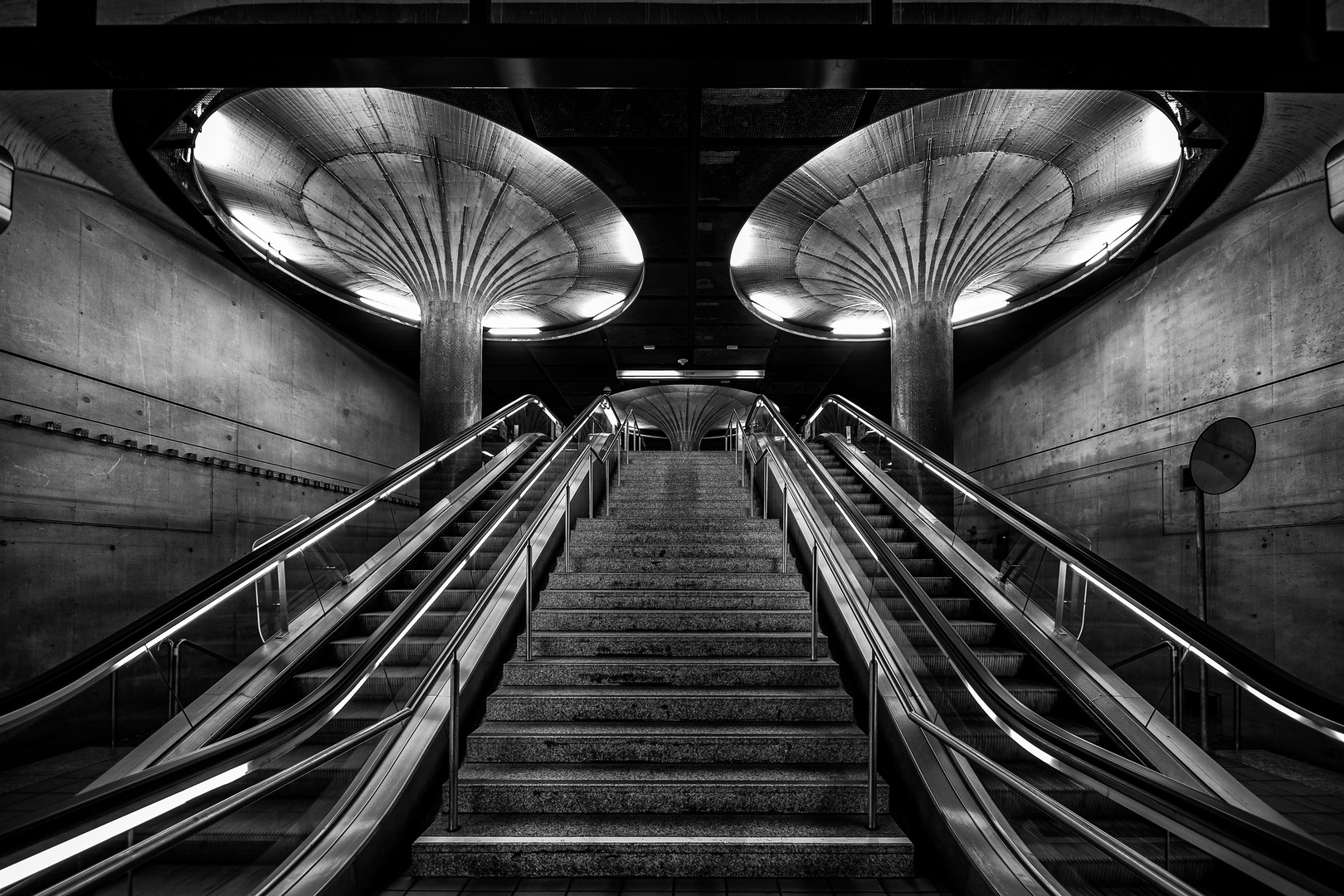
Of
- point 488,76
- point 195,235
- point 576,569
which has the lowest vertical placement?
point 576,569

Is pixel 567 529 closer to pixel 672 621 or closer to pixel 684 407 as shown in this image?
pixel 672 621

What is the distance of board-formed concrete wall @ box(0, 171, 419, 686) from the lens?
6758 mm

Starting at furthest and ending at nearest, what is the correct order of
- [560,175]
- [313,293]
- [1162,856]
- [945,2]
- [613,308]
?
[613,308], [313,293], [560,175], [945,2], [1162,856]

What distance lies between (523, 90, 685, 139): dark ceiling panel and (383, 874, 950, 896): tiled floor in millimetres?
6317

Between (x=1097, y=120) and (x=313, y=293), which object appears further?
(x=313, y=293)

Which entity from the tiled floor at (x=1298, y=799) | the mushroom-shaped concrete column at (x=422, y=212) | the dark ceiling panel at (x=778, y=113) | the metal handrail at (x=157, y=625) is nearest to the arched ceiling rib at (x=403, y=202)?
the mushroom-shaped concrete column at (x=422, y=212)

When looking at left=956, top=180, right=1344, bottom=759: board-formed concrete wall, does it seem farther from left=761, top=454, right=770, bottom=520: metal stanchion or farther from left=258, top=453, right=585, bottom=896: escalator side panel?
left=761, top=454, right=770, bottom=520: metal stanchion

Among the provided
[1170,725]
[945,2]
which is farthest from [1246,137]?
[1170,725]

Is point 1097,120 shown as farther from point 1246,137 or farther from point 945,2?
point 945,2

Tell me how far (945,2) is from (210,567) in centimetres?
965

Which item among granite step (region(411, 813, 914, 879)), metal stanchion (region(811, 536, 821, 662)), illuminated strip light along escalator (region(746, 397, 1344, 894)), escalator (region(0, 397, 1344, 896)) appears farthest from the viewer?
metal stanchion (region(811, 536, 821, 662))

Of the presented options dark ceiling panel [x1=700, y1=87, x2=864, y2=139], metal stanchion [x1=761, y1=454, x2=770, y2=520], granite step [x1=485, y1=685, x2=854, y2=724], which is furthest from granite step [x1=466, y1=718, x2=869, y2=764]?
dark ceiling panel [x1=700, y1=87, x2=864, y2=139]

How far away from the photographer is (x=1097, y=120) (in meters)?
7.54

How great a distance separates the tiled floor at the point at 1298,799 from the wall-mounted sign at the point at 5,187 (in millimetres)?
7671
